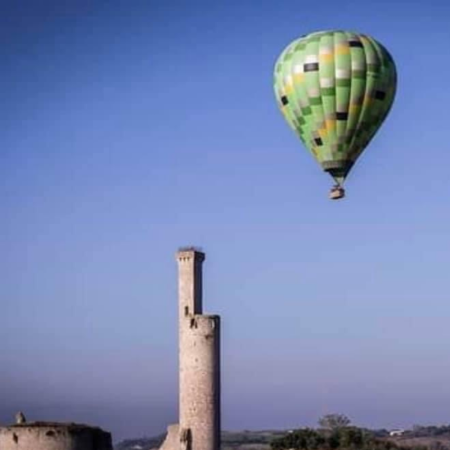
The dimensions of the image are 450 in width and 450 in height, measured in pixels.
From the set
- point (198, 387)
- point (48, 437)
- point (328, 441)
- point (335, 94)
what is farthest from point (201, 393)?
point (335, 94)

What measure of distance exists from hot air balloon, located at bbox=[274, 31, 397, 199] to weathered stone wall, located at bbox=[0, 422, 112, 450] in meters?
12.0

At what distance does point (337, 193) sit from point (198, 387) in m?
23.0

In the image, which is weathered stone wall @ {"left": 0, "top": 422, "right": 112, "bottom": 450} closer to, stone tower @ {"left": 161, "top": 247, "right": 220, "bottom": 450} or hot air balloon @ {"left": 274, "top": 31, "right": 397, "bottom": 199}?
hot air balloon @ {"left": 274, "top": 31, "right": 397, "bottom": 199}

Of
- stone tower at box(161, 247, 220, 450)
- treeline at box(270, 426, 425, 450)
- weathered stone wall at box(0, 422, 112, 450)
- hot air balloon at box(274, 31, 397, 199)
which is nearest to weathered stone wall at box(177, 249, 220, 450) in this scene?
stone tower at box(161, 247, 220, 450)

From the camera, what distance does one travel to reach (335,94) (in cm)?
4728

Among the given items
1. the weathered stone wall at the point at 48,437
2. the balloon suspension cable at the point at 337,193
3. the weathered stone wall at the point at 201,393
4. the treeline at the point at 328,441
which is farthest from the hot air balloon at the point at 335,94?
the treeline at the point at 328,441

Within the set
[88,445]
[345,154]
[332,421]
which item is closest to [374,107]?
[345,154]

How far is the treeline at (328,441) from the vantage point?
85.3m

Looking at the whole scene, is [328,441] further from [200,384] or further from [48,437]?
[48,437]

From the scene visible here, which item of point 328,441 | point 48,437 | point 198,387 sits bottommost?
point 48,437

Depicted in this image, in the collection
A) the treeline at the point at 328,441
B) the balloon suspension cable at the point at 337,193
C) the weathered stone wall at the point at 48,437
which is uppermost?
the balloon suspension cable at the point at 337,193

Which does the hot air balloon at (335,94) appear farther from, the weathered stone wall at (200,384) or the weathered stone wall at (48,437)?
the weathered stone wall at (200,384)

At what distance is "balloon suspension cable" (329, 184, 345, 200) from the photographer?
153 feet

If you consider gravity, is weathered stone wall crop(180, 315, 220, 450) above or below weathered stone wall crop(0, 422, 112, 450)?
above
